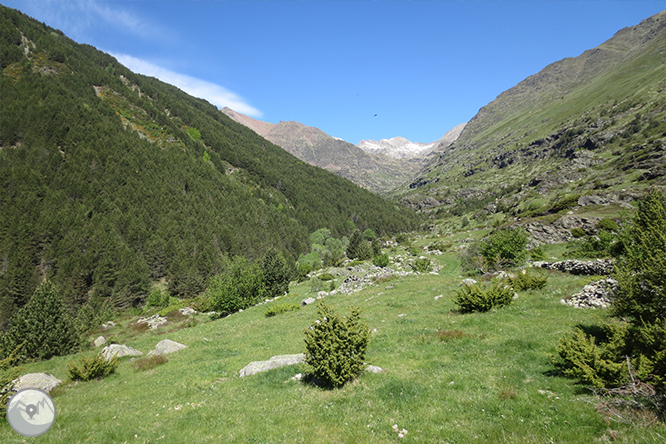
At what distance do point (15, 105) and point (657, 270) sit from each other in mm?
204096

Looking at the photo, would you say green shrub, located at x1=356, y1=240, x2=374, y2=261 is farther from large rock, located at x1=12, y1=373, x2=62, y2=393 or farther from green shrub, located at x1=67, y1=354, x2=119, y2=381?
large rock, located at x1=12, y1=373, x2=62, y2=393

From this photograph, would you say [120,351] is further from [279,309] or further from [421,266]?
[421,266]

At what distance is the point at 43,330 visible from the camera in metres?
29.5

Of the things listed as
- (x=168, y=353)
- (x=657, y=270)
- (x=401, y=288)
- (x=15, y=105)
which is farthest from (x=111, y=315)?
(x=15, y=105)

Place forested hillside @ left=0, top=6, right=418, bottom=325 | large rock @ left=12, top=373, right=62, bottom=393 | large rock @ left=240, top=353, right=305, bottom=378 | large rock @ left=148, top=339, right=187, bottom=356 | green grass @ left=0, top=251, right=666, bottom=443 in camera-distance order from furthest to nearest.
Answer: forested hillside @ left=0, top=6, right=418, bottom=325
large rock @ left=148, top=339, right=187, bottom=356
large rock @ left=12, top=373, right=62, bottom=393
large rock @ left=240, top=353, right=305, bottom=378
green grass @ left=0, top=251, right=666, bottom=443

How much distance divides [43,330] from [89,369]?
19483 mm

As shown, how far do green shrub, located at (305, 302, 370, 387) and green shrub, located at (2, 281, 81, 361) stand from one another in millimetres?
35280

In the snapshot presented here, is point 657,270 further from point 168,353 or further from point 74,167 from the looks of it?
point 74,167

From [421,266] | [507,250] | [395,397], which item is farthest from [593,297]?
[421,266]

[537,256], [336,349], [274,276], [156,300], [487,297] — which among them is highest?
[336,349]

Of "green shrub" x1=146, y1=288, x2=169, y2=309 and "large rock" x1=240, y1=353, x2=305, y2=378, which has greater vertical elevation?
Answer: "large rock" x1=240, y1=353, x2=305, y2=378

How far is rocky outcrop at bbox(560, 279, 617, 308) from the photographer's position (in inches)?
609

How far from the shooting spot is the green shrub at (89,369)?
58.0ft

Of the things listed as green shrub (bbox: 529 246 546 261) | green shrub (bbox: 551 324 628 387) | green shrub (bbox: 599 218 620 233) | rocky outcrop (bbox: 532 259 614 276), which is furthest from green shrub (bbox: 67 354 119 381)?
green shrub (bbox: 599 218 620 233)
